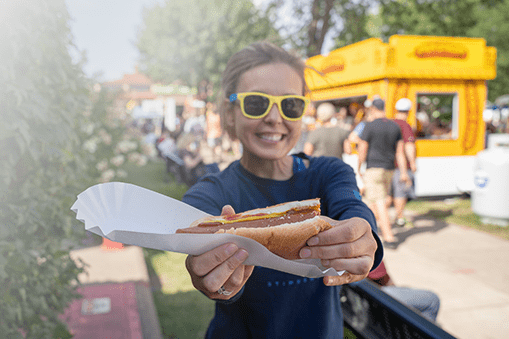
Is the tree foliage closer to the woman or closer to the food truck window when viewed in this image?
the woman

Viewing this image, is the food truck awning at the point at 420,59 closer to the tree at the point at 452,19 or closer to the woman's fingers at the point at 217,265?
the woman's fingers at the point at 217,265

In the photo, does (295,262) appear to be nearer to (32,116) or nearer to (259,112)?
(259,112)

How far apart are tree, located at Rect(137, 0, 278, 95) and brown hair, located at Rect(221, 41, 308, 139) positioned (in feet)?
72.3

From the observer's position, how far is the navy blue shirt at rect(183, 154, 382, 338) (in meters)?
1.53

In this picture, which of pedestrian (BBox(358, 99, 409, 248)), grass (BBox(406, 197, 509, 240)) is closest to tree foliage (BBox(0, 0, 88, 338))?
pedestrian (BBox(358, 99, 409, 248))

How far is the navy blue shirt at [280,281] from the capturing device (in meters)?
1.53

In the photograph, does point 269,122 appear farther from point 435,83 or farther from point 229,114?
point 435,83

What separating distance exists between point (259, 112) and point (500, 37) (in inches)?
1140

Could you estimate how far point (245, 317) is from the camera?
1.58 meters

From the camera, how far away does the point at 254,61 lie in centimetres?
166

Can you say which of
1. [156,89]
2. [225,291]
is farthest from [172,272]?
[156,89]

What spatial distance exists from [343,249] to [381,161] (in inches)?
228

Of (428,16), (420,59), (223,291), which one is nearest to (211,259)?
(223,291)

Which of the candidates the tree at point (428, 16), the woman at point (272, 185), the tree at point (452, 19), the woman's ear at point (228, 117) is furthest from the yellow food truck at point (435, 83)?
the tree at point (428, 16)
